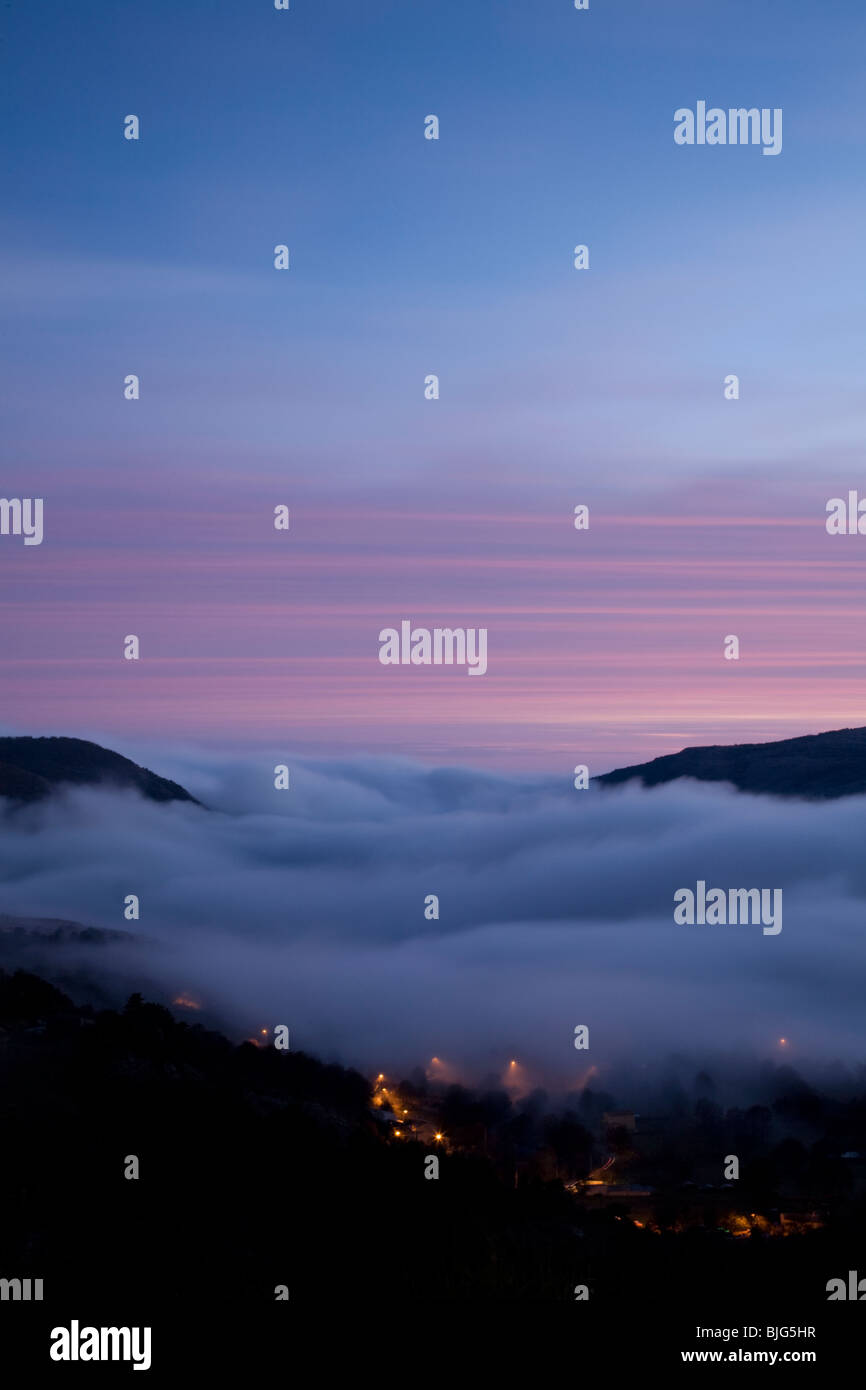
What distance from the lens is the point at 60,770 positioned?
516 ft

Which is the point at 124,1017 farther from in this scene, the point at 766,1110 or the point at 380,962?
the point at 380,962

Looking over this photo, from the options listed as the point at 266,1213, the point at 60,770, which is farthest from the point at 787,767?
the point at 266,1213

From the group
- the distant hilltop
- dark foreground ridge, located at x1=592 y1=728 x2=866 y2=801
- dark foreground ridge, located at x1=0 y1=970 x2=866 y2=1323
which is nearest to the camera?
dark foreground ridge, located at x1=0 y1=970 x2=866 y2=1323

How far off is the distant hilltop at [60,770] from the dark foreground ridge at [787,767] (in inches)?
2899

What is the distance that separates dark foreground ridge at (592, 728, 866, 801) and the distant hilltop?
242 feet

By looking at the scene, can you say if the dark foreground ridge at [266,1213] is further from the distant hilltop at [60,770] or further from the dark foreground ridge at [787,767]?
the dark foreground ridge at [787,767]

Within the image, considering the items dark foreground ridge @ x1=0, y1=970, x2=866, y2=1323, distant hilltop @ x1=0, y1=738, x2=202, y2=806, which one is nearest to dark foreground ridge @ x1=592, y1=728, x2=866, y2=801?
distant hilltop @ x1=0, y1=738, x2=202, y2=806

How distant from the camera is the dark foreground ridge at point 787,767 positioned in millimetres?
186375

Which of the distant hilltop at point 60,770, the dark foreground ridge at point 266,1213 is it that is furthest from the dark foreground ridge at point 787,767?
the dark foreground ridge at point 266,1213

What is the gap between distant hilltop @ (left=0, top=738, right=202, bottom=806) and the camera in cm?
14825

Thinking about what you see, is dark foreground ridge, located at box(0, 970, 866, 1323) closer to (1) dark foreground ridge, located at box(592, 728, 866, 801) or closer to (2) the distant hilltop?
(2) the distant hilltop

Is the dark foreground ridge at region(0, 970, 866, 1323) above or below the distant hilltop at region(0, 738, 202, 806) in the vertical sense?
below
